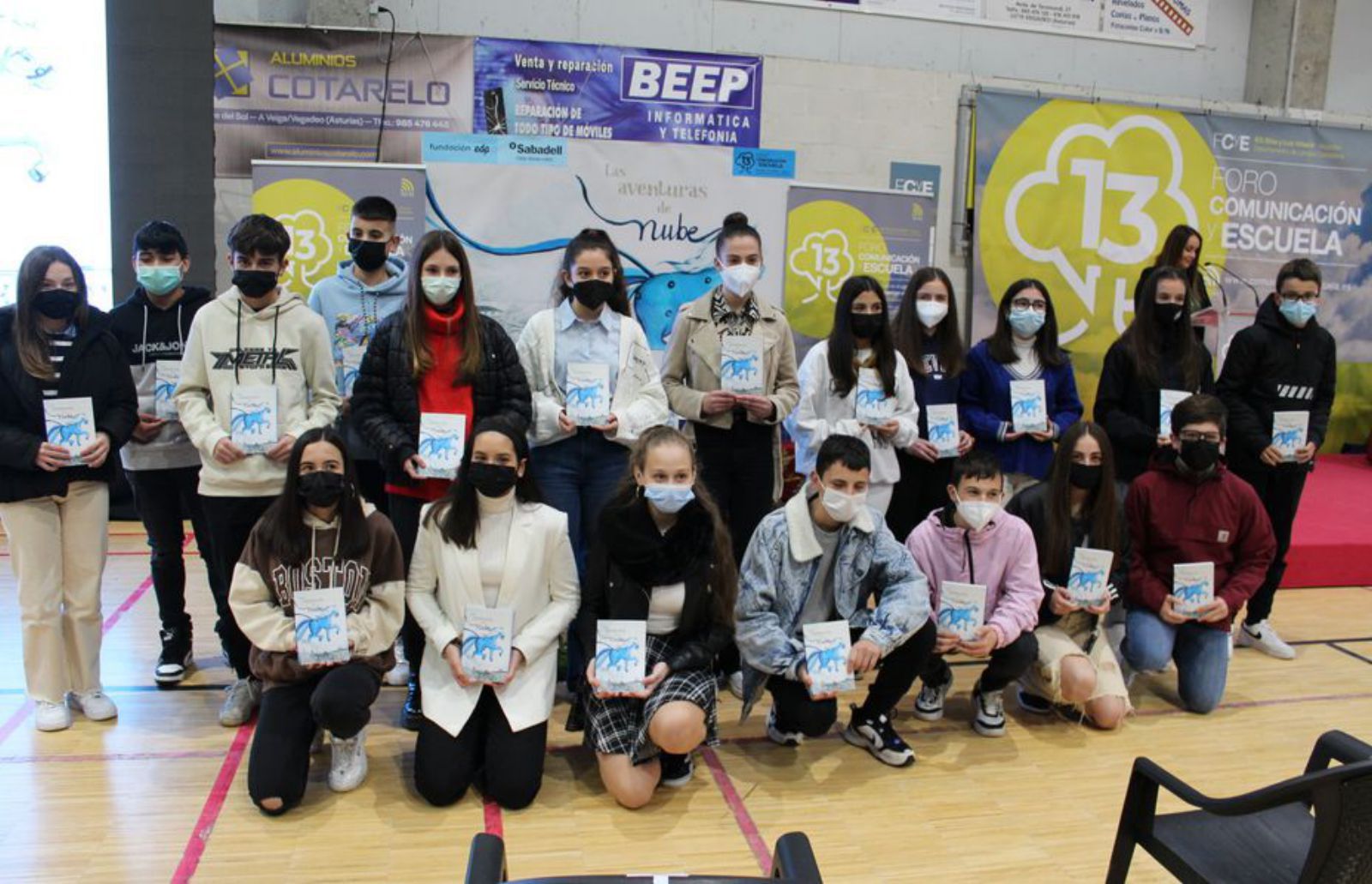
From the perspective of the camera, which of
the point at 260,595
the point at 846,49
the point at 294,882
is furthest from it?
the point at 846,49

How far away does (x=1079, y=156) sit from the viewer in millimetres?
6852

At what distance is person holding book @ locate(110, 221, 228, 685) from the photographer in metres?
3.28

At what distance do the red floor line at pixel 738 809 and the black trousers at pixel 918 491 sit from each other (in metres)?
1.25

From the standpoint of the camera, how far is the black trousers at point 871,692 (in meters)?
2.96

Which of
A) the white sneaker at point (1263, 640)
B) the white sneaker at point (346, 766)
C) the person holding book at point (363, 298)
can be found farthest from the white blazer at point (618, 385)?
the white sneaker at point (1263, 640)

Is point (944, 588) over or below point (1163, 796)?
over

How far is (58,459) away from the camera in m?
2.97

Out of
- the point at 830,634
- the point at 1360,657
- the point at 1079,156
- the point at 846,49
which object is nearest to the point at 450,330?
the point at 830,634

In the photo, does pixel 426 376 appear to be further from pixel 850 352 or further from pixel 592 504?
pixel 850 352

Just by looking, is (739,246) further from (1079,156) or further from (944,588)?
(1079,156)

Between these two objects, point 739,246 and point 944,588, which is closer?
point 944,588

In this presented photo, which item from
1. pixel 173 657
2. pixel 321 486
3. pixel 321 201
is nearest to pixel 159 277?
pixel 321 486

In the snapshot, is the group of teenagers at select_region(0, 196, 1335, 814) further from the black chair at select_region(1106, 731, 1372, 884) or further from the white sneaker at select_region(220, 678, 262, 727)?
the black chair at select_region(1106, 731, 1372, 884)

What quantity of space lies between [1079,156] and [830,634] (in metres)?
5.30
